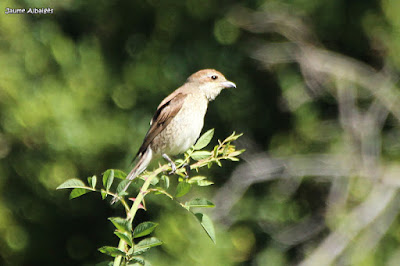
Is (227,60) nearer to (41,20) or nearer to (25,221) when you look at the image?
(41,20)

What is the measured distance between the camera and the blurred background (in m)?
6.36

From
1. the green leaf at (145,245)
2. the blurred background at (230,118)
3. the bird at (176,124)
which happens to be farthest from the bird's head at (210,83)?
the green leaf at (145,245)

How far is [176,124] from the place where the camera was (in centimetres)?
397

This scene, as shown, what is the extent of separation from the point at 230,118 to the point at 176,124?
11.5ft

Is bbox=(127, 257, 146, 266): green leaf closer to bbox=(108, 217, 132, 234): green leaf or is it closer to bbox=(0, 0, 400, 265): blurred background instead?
bbox=(108, 217, 132, 234): green leaf

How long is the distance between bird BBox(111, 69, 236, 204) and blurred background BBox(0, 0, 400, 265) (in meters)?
2.04

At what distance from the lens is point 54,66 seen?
6.86 meters

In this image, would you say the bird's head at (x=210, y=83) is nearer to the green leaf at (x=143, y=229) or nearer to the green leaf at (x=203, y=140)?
the green leaf at (x=203, y=140)

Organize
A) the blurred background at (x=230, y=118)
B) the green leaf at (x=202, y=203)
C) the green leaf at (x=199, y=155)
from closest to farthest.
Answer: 1. the green leaf at (x=202, y=203)
2. the green leaf at (x=199, y=155)
3. the blurred background at (x=230, y=118)

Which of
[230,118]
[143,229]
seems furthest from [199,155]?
[230,118]

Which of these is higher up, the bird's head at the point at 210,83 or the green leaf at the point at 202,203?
the bird's head at the point at 210,83

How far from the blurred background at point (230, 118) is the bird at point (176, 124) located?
2035 mm

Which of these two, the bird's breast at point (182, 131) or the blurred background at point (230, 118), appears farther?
the blurred background at point (230, 118)

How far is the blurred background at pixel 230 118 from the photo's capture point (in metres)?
6.36
